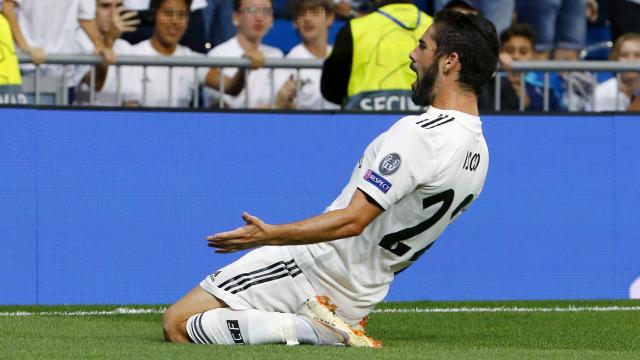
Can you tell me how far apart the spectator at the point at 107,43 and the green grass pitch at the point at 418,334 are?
182cm

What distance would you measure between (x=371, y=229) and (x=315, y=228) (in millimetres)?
565

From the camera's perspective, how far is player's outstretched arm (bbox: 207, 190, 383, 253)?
591cm

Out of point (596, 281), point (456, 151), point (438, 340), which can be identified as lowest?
point (596, 281)

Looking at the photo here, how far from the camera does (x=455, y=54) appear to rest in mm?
6414

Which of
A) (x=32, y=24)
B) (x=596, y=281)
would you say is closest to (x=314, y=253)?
(x=596, y=281)

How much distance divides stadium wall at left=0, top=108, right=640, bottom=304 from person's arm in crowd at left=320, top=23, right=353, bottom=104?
0.99 feet

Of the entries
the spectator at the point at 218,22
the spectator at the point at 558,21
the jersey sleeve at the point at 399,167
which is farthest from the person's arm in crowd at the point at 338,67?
the jersey sleeve at the point at 399,167

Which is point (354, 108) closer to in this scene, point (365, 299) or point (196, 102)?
point (196, 102)

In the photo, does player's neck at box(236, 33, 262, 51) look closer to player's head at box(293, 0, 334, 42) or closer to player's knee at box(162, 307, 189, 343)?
player's head at box(293, 0, 334, 42)

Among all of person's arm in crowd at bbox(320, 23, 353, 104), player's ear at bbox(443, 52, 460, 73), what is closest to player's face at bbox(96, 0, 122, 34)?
person's arm in crowd at bbox(320, 23, 353, 104)

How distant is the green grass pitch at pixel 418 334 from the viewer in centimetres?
608

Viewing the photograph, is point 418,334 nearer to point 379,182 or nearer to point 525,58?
point 379,182

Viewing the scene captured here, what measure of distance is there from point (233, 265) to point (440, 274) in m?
3.56

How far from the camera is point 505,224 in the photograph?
10.3 meters
